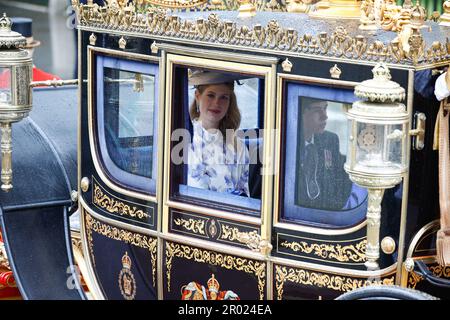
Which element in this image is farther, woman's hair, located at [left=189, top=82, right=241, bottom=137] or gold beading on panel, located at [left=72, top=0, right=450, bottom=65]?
woman's hair, located at [left=189, top=82, right=241, bottom=137]

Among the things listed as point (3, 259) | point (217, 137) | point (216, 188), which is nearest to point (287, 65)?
point (217, 137)

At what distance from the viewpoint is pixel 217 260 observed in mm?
4680

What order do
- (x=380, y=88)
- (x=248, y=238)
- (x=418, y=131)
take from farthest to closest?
(x=248, y=238) → (x=418, y=131) → (x=380, y=88)

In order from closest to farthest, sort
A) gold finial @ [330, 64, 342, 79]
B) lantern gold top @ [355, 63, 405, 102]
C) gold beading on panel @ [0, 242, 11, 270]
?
lantern gold top @ [355, 63, 405, 102], gold finial @ [330, 64, 342, 79], gold beading on panel @ [0, 242, 11, 270]

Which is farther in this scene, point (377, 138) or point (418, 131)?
point (418, 131)

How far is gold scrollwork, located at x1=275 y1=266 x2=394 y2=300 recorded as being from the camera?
433 cm

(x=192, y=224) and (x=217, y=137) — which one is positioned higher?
(x=217, y=137)

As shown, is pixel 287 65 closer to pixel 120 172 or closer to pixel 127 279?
pixel 120 172

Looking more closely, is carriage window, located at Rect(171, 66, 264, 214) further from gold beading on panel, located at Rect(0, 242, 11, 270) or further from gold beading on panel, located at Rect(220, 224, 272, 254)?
gold beading on panel, located at Rect(0, 242, 11, 270)

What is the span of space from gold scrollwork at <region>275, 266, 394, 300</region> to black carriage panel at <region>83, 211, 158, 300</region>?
0.57 meters

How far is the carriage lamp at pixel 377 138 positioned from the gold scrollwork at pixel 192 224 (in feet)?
2.59

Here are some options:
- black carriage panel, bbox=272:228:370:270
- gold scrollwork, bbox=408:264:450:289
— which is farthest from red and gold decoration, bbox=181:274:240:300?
gold scrollwork, bbox=408:264:450:289

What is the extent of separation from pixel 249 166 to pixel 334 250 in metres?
0.47
